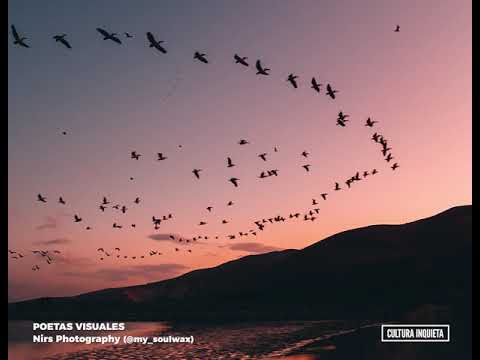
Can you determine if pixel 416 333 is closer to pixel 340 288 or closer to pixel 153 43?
pixel 153 43

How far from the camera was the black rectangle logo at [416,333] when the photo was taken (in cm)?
3316

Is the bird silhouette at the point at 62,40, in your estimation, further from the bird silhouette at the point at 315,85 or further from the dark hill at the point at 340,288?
the dark hill at the point at 340,288

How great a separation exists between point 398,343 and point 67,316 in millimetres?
153869

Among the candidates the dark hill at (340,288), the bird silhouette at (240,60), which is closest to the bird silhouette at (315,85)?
the bird silhouette at (240,60)

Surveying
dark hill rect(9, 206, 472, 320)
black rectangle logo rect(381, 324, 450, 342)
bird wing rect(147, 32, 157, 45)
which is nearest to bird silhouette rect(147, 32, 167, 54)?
bird wing rect(147, 32, 157, 45)

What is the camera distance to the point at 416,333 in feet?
112

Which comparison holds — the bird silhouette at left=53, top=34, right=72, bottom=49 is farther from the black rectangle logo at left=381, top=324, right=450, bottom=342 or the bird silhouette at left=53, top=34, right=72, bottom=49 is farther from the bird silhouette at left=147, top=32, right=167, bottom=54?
the black rectangle logo at left=381, top=324, right=450, bottom=342

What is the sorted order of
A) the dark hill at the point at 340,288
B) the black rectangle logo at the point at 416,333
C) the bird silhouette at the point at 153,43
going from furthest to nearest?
the dark hill at the point at 340,288
the black rectangle logo at the point at 416,333
the bird silhouette at the point at 153,43

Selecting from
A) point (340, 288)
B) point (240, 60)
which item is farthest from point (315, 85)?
point (340, 288)

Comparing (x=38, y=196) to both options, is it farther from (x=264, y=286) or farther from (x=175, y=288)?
(x=175, y=288)

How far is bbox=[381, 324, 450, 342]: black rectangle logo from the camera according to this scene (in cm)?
3316

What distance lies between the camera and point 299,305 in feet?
470

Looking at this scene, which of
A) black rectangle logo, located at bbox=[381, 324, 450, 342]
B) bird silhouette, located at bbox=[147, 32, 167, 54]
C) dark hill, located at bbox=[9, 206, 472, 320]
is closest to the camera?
bird silhouette, located at bbox=[147, 32, 167, 54]

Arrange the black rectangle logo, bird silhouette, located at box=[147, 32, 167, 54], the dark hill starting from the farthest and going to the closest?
the dark hill → the black rectangle logo → bird silhouette, located at box=[147, 32, 167, 54]
